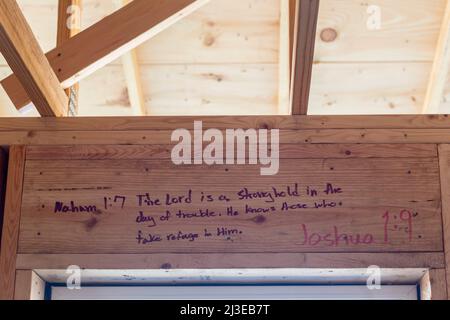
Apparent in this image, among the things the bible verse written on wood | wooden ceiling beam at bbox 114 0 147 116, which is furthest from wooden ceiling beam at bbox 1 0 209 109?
wooden ceiling beam at bbox 114 0 147 116

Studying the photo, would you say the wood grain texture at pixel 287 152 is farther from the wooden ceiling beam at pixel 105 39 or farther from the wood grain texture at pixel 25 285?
the wood grain texture at pixel 25 285

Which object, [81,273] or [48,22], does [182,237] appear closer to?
[81,273]

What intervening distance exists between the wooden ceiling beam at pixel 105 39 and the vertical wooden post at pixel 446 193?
0.90 metres

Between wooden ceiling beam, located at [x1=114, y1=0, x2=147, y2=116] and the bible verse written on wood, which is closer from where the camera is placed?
the bible verse written on wood

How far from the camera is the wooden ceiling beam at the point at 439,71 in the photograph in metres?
3.04

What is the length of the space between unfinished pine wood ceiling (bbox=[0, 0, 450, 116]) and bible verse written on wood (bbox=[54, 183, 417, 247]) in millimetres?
993

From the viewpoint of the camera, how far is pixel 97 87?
Answer: 3.30m

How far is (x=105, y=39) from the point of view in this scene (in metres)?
2.46

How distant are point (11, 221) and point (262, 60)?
52.9 inches

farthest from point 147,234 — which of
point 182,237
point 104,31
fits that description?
point 104,31

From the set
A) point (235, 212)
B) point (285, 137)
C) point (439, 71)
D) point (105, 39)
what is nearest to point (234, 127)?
point (285, 137)

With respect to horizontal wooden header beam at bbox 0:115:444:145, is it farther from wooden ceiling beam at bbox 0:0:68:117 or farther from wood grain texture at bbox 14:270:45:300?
wood grain texture at bbox 14:270:45:300

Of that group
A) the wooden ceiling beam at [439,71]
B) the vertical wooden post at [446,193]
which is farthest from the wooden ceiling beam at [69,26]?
the wooden ceiling beam at [439,71]

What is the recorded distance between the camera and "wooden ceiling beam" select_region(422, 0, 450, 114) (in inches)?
120
